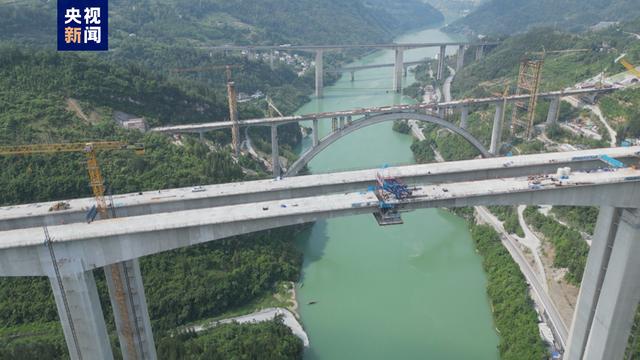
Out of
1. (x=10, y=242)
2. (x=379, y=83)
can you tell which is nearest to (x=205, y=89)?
(x=10, y=242)

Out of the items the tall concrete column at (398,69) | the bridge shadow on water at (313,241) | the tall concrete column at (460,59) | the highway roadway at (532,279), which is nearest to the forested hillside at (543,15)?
the tall concrete column at (460,59)

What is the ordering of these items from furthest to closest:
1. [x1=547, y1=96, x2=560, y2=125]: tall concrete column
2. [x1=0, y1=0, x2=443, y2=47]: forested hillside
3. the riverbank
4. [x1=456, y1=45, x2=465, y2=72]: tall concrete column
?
1. [x1=456, y1=45, x2=465, y2=72]: tall concrete column
2. [x1=0, y1=0, x2=443, y2=47]: forested hillside
3. [x1=547, y1=96, x2=560, y2=125]: tall concrete column
4. the riverbank

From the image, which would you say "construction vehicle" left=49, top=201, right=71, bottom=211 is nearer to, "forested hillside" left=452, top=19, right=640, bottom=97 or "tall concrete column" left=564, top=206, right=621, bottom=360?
"tall concrete column" left=564, top=206, right=621, bottom=360

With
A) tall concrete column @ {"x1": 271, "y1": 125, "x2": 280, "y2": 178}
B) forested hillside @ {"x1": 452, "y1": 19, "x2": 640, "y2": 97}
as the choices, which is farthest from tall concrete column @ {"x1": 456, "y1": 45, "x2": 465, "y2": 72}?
tall concrete column @ {"x1": 271, "y1": 125, "x2": 280, "y2": 178}

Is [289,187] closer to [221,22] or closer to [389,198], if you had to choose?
[389,198]

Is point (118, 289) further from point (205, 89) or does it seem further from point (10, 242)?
point (205, 89)

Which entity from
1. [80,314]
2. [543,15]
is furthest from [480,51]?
[80,314]

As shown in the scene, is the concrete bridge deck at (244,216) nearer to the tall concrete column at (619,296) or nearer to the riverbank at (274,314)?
the tall concrete column at (619,296)
